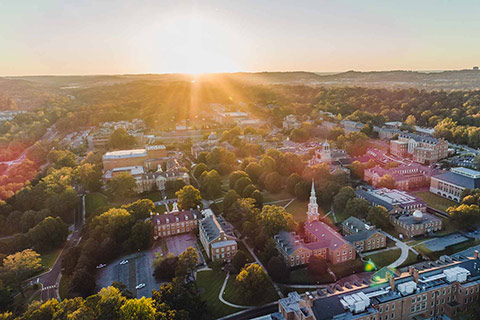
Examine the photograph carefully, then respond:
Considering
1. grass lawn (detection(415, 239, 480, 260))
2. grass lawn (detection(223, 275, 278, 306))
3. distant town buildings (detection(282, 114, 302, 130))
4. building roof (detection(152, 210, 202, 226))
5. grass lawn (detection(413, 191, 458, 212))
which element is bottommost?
grass lawn (detection(223, 275, 278, 306))

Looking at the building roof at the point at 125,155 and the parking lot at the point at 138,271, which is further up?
the building roof at the point at 125,155

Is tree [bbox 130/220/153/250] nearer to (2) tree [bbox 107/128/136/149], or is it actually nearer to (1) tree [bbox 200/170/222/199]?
(1) tree [bbox 200/170/222/199]

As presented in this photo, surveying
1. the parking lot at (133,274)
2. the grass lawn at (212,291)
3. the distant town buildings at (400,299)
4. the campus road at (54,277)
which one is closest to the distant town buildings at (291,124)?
the campus road at (54,277)

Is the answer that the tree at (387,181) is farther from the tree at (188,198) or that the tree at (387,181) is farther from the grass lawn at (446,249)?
the tree at (188,198)

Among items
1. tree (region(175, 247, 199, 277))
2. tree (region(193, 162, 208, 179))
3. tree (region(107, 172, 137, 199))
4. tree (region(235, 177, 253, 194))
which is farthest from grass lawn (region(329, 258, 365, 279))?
tree (region(107, 172, 137, 199))

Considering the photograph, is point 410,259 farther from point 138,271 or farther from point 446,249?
point 138,271

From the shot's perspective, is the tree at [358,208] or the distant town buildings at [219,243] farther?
the tree at [358,208]
